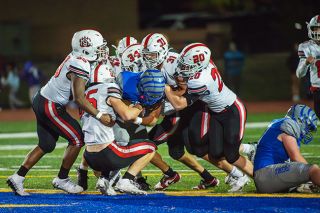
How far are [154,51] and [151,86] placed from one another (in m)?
0.83

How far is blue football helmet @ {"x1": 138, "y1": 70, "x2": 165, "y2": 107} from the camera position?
8602 mm

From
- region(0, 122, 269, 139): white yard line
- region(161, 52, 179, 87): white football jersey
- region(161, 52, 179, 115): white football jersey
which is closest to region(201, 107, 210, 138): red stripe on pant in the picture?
region(161, 52, 179, 115): white football jersey

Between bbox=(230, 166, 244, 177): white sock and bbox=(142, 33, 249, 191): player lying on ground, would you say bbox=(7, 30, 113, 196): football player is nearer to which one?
bbox=(142, 33, 249, 191): player lying on ground

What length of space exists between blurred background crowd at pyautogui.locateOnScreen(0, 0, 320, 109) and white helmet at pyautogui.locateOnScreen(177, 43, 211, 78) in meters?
13.6

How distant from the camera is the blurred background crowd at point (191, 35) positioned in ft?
78.4

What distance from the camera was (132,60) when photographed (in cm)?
956

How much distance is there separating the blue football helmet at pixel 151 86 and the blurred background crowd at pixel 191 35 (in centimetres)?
1409

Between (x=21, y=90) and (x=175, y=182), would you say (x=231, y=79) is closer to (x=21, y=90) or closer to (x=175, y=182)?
(x=21, y=90)

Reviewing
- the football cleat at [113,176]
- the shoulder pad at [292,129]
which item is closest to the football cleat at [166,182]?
the football cleat at [113,176]

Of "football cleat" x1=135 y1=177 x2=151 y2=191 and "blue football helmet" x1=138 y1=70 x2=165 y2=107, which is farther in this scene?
"football cleat" x1=135 y1=177 x2=151 y2=191

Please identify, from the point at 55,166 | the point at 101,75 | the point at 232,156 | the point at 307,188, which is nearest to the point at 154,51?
the point at 101,75

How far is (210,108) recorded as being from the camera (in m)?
9.36

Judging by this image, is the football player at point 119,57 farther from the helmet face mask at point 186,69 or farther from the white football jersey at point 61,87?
the helmet face mask at point 186,69

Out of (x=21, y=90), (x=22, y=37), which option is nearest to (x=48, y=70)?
(x=21, y=90)
